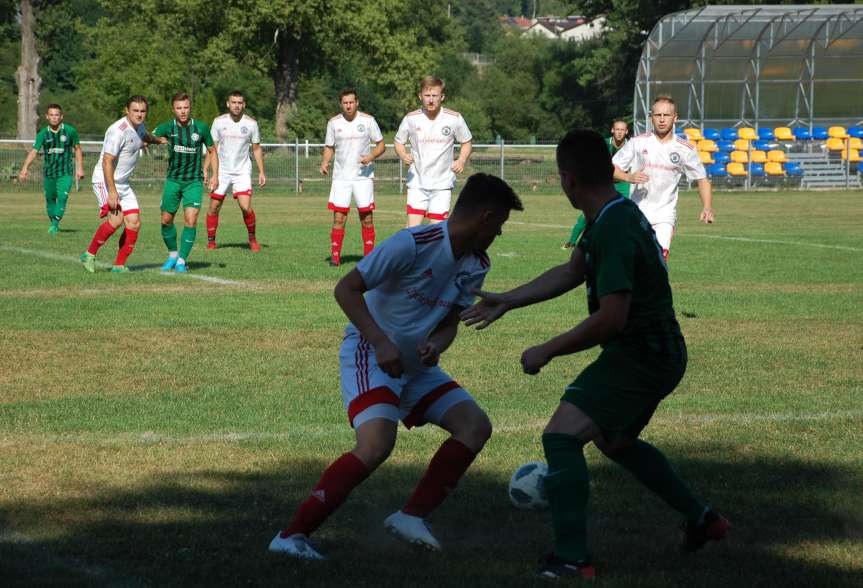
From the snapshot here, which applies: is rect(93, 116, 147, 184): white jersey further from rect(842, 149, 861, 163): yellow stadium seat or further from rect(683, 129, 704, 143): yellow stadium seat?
rect(842, 149, 861, 163): yellow stadium seat

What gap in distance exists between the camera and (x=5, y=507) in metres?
5.17

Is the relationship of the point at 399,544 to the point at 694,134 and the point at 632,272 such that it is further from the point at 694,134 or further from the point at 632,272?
the point at 694,134

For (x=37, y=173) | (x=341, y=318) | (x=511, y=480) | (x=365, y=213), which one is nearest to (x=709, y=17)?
(x=37, y=173)

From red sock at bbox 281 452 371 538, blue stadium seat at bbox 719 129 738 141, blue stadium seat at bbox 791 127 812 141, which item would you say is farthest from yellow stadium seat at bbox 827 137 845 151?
red sock at bbox 281 452 371 538

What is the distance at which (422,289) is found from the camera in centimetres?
481

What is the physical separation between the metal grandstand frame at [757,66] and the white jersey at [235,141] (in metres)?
25.6

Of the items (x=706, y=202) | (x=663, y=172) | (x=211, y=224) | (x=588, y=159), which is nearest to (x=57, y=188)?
(x=211, y=224)

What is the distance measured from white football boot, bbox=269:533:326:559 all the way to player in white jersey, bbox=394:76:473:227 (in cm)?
1049

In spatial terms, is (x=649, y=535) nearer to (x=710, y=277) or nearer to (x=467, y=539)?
(x=467, y=539)

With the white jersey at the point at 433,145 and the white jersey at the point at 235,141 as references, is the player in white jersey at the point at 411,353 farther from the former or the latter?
the white jersey at the point at 235,141

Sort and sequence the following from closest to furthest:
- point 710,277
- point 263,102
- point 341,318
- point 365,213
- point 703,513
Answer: point 703,513, point 341,318, point 710,277, point 365,213, point 263,102

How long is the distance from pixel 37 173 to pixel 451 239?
114 ft

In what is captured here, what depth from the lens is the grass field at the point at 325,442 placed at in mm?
4562

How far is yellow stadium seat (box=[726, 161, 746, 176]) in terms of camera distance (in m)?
38.8
